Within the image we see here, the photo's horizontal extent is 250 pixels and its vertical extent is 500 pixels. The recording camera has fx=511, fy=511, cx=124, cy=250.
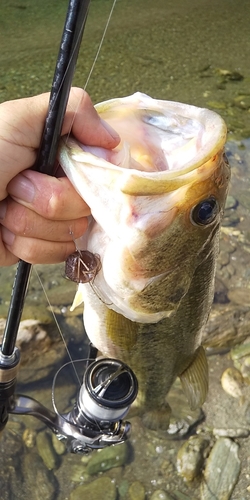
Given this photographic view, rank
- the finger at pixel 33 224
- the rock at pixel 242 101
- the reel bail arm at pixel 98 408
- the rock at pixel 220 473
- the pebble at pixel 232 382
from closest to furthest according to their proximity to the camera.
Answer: the finger at pixel 33 224, the reel bail arm at pixel 98 408, the rock at pixel 220 473, the pebble at pixel 232 382, the rock at pixel 242 101

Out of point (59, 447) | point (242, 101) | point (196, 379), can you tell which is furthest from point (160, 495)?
point (242, 101)

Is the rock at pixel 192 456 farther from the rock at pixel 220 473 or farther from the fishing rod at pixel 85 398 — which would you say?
the fishing rod at pixel 85 398

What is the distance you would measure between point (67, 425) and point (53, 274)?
188 centimetres

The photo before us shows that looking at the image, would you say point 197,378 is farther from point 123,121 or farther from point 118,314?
point 123,121

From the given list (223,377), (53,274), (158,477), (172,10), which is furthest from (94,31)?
(158,477)

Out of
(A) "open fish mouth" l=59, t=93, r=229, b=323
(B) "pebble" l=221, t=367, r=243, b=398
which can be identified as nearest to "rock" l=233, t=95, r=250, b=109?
(B) "pebble" l=221, t=367, r=243, b=398

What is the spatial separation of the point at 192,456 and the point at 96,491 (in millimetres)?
628

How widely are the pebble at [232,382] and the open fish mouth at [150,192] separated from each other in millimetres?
2095

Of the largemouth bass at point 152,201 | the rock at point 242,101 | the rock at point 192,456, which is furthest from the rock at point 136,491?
the rock at point 242,101

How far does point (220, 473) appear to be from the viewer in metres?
3.17

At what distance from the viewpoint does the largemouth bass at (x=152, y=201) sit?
136 centimetres

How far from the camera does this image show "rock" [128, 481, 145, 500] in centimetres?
308

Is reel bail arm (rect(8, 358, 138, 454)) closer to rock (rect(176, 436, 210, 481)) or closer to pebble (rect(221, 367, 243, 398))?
rock (rect(176, 436, 210, 481))

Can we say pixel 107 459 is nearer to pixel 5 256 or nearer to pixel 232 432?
pixel 232 432
